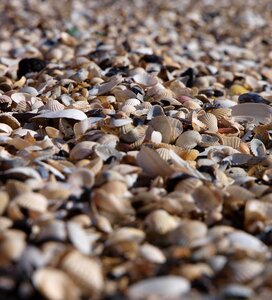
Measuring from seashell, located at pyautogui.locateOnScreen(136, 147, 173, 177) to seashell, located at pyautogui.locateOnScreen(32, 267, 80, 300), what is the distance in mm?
629

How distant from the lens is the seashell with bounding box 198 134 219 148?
7.06 feet

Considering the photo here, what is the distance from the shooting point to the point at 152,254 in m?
1.36

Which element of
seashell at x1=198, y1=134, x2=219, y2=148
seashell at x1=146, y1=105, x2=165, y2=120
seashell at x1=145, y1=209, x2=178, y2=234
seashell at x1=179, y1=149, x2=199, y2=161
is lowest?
seashell at x1=198, y1=134, x2=219, y2=148

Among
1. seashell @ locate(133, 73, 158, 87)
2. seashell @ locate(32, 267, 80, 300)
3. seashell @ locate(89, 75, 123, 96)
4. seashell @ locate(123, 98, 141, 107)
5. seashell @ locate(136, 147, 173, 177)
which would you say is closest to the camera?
seashell @ locate(32, 267, 80, 300)

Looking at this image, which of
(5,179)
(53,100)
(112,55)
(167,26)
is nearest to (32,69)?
(112,55)

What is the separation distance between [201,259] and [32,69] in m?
2.04

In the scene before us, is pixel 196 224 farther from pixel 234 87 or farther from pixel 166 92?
pixel 234 87

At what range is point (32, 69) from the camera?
3.13 m

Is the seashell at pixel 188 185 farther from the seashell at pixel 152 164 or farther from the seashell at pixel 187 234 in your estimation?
the seashell at pixel 187 234

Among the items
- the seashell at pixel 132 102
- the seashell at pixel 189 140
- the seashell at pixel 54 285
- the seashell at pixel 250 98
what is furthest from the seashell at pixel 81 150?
the seashell at pixel 250 98

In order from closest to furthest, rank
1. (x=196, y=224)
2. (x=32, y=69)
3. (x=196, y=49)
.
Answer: (x=196, y=224), (x=32, y=69), (x=196, y=49)

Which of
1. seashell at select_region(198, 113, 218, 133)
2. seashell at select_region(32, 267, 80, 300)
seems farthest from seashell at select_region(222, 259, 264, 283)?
seashell at select_region(198, 113, 218, 133)

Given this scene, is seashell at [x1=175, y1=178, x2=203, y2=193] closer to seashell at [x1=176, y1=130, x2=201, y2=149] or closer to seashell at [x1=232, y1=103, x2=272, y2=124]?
seashell at [x1=176, y1=130, x2=201, y2=149]

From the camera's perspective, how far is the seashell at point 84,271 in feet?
4.07
